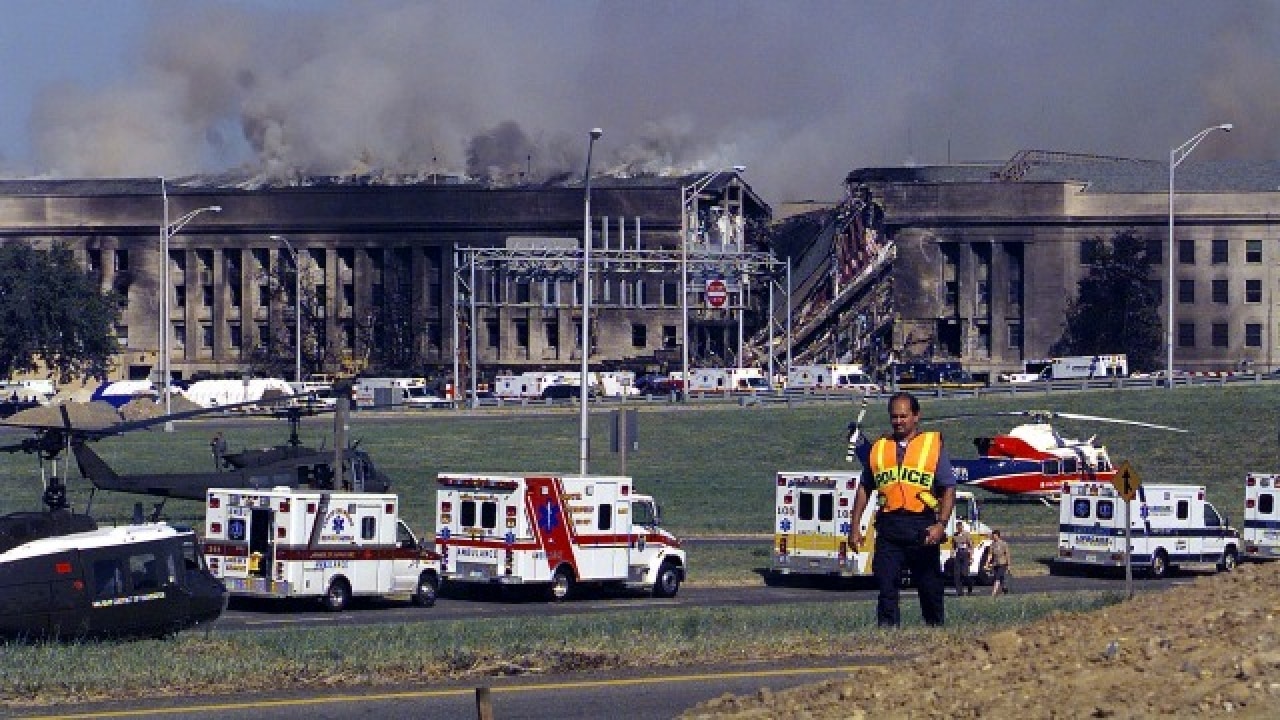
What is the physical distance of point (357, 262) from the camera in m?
127

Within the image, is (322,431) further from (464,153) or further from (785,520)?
(464,153)

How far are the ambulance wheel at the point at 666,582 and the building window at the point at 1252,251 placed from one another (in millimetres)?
91626

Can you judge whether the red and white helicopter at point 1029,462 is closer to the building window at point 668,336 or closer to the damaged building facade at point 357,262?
the damaged building facade at point 357,262

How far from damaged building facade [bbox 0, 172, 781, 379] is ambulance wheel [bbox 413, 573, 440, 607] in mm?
85496

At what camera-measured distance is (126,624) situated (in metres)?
23.2

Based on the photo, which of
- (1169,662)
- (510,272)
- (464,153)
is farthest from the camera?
(464,153)

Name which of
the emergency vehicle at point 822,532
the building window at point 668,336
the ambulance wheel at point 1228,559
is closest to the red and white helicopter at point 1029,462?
the ambulance wheel at point 1228,559

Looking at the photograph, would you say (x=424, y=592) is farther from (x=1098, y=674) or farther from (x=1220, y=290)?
(x=1220, y=290)

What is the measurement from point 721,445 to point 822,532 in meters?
36.6

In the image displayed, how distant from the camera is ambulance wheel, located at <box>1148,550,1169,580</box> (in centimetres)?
4428

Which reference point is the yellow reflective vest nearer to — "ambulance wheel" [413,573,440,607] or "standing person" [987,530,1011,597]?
"ambulance wheel" [413,573,440,607]

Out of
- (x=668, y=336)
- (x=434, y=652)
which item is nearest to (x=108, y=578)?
(x=434, y=652)

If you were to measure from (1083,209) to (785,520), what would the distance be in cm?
8648

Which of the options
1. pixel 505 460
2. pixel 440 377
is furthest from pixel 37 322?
pixel 505 460
